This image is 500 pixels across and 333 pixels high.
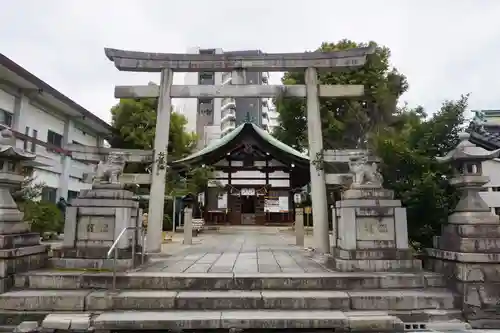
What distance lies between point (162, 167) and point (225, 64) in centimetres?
320

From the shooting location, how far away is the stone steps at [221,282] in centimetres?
543

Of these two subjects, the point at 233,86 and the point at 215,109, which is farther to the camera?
the point at 215,109

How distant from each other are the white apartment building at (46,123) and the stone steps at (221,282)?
7224 millimetres

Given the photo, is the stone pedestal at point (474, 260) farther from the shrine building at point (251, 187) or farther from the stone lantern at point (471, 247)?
the shrine building at point (251, 187)

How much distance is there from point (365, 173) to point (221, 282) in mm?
3370

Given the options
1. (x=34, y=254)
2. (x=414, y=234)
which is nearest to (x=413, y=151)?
(x=414, y=234)

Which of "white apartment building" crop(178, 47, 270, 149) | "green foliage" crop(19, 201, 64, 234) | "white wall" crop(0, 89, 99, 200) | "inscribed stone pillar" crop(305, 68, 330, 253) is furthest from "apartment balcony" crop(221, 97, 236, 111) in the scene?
"inscribed stone pillar" crop(305, 68, 330, 253)

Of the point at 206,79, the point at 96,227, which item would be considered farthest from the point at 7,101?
the point at 206,79

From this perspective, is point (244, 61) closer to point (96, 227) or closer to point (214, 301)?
point (96, 227)

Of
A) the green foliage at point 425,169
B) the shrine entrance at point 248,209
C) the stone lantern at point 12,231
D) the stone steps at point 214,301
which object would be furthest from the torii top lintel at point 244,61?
the shrine entrance at point 248,209

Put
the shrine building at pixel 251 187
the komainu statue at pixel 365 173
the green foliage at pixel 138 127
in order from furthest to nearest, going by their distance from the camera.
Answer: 1. the shrine building at pixel 251 187
2. the green foliage at pixel 138 127
3. the komainu statue at pixel 365 173

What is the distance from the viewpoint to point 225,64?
9164 millimetres

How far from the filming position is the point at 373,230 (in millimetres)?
6238

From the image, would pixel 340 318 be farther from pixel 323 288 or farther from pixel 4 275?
pixel 4 275
